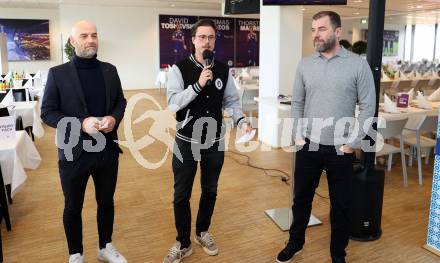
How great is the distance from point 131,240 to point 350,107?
2112 millimetres

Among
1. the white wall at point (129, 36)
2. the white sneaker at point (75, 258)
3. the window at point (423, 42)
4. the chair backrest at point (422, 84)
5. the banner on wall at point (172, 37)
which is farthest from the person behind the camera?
the window at point (423, 42)

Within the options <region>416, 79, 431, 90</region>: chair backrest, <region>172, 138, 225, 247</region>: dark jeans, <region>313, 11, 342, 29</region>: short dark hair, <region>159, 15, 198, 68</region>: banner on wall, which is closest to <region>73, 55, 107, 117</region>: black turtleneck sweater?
<region>172, 138, 225, 247</region>: dark jeans

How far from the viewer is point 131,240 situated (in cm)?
342

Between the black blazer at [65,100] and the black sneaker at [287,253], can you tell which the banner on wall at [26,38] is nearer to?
the black blazer at [65,100]

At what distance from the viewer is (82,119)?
2523mm

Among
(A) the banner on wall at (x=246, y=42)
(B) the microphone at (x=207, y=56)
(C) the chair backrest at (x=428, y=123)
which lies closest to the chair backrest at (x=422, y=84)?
(C) the chair backrest at (x=428, y=123)

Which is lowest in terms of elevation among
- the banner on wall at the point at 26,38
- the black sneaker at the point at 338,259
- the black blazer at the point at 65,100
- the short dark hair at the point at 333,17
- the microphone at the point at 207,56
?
the black sneaker at the point at 338,259

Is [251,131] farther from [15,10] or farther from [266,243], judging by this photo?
[15,10]

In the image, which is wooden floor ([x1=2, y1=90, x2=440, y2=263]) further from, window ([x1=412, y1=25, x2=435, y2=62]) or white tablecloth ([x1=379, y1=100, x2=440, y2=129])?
window ([x1=412, y1=25, x2=435, y2=62])

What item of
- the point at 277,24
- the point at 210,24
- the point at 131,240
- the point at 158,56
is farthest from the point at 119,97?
the point at 158,56

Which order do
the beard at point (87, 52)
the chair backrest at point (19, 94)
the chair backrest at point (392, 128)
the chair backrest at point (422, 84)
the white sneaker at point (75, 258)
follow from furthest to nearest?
the chair backrest at point (422, 84), the chair backrest at point (19, 94), the chair backrest at point (392, 128), the white sneaker at point (75, 258), the beard at point (87, 52)

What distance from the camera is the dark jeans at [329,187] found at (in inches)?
106

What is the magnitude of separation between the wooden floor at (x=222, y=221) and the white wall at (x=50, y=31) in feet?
40.2

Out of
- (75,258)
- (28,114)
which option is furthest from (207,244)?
(28,114)
